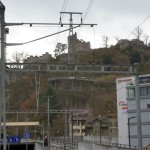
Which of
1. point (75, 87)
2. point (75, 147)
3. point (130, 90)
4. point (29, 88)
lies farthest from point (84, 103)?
point (75, 147)

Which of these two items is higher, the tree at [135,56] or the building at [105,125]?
the tree at [135,56]

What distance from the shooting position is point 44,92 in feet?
397

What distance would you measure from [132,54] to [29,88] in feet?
117

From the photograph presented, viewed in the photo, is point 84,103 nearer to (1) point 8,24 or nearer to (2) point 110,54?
(2) point 110,54

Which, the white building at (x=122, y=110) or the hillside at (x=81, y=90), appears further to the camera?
the hillside at (x=81, y=90)

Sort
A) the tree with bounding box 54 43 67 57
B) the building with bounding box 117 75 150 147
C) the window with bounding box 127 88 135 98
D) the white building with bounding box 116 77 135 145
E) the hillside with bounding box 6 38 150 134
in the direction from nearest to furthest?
the building with bounding box 117 75 150 147 → the window with bounding box 127 88 135 98 → the white building with bounding box 116 77 135 145 → the hillside with bounding box 6 38 150 134 → the tree with bounding box 54 43 67 57

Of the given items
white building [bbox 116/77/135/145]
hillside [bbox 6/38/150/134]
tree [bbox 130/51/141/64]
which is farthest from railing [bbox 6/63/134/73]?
tree [bbox 130/51/141/64]

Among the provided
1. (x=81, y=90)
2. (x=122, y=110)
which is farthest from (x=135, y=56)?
(x=122, y=110)

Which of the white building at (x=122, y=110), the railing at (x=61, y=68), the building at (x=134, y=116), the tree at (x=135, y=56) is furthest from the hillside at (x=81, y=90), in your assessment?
the railing at (x=61, y=68)

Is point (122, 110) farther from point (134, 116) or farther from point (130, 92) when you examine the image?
point (134, 116)

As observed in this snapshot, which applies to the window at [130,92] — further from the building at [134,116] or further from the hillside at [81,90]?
the hillside at [81,90]

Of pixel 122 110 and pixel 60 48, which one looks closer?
pixel 122 110

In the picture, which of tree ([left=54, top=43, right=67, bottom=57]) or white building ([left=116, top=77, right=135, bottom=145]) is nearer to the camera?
white building ([left=116, top=77, right=135, bottom=145])

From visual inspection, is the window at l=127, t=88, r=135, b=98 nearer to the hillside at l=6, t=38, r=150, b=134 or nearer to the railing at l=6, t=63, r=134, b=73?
the hillside at l=6, t=38, r=150, b=134
